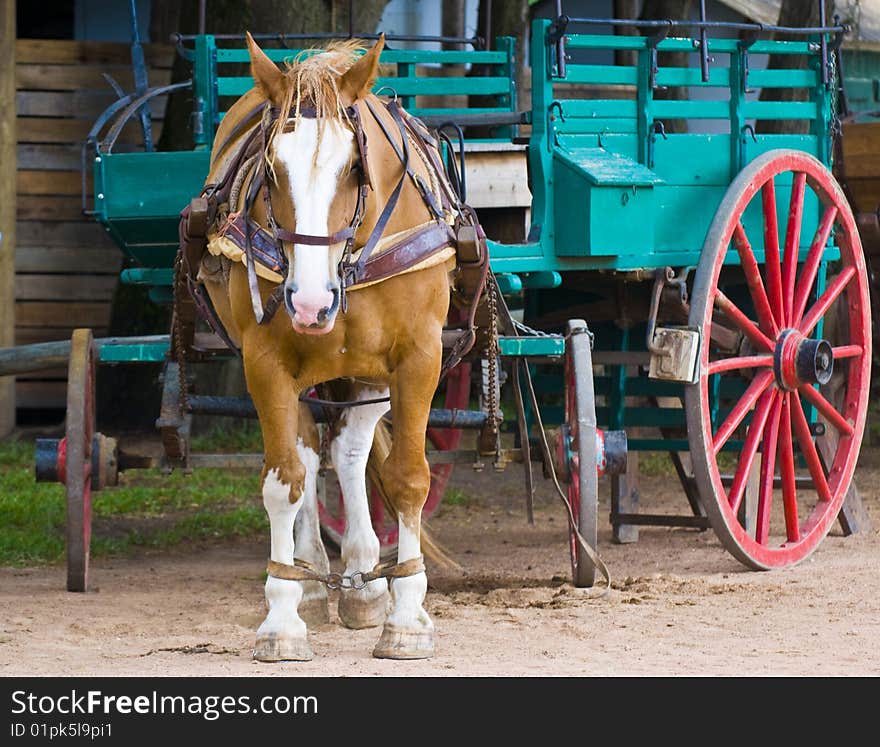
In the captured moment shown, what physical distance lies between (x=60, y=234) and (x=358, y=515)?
19.6 feet

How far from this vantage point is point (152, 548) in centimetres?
757

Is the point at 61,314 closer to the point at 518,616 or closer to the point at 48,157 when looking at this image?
the point at 48,157

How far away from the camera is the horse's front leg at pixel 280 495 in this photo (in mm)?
4652

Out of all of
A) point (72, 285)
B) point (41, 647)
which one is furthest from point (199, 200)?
point (72, 285)

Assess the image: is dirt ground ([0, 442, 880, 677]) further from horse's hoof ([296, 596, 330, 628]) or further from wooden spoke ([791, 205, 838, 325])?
wooden spoke ([791, 205, 838, 325])

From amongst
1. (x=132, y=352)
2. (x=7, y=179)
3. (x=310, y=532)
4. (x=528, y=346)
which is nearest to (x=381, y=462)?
(x=310, y=532)

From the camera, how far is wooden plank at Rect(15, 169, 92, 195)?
1061cm

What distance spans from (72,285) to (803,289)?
5.75m

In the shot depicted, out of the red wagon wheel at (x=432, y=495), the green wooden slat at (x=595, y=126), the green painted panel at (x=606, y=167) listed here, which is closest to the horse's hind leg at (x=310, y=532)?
the red wagon wheel at (x=432, y=495)

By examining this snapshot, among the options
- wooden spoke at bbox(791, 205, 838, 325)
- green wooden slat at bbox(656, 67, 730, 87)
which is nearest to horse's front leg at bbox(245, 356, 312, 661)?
green wooden slat at bbox(656, 67, 730, 87)

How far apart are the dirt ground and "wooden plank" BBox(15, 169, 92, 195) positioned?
13.0ft

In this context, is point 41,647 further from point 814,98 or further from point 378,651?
point 814,98

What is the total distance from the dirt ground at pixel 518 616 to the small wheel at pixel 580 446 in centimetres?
17
